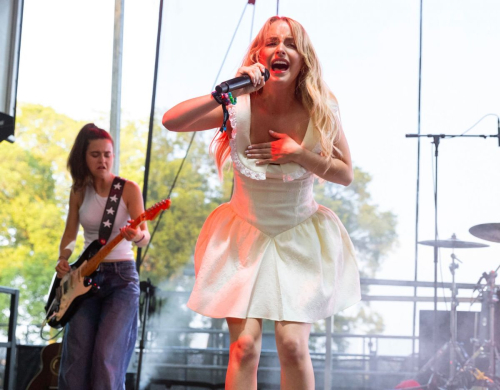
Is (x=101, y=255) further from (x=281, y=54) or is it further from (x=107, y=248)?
(x=281, y=54)

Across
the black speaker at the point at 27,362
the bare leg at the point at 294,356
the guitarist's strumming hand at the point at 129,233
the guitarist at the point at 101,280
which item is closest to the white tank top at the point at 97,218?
the guitarist at the point at 101,280

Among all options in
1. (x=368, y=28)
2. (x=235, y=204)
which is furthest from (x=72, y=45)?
(x=235, y=204)

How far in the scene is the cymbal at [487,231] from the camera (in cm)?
340

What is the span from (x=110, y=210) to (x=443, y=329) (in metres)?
2.13

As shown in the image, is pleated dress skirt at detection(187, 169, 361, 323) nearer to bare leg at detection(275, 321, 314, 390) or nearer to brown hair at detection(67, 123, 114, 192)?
bare leg at detection(275, 321, 314, 390)

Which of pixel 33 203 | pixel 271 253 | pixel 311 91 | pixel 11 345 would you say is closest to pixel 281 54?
pixel 311 91

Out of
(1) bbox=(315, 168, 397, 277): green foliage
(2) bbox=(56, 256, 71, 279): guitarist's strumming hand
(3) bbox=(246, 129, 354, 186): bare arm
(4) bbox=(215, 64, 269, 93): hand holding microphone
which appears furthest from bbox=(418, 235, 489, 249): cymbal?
(4) bbox=(215, 64, 269, 93): hand holding microphone

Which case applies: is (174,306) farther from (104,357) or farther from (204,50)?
(204,50)

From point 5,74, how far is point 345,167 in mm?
2624

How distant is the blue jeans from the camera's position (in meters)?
2.83

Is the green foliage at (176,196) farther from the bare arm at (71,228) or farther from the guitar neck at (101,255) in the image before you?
the guitar neck at (101,255)

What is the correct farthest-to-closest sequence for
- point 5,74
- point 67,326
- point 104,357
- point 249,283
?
point 5,74 → point 67,326 → point 104,357 → point 249,283

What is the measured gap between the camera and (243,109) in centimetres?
190

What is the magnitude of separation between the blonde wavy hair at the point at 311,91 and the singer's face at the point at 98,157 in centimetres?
127
